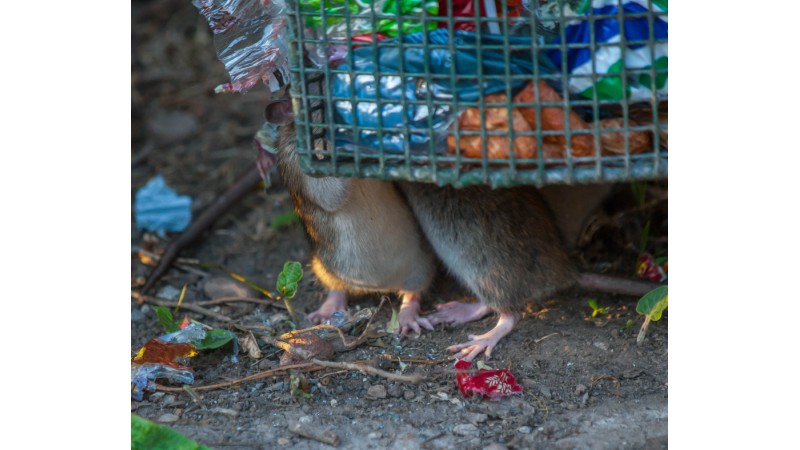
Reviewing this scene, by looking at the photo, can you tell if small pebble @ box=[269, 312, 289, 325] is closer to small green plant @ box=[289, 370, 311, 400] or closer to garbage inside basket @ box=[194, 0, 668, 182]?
small green plant @ box=[289, 370, 311, 400]

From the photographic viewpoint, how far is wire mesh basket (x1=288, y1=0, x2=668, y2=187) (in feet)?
9.84

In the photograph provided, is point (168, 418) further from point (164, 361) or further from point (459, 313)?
point (459, 313)

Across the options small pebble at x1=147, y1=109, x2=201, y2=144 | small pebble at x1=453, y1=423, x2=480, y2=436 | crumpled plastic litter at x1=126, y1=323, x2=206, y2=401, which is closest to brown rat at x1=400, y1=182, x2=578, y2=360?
small pebble at x1=453, y1=423, x2=480, y2=436

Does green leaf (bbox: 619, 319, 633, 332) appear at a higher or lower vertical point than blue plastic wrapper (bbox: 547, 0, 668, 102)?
lower

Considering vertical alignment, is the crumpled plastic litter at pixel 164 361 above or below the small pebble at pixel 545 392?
above

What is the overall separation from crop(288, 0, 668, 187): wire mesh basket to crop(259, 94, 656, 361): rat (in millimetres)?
1037

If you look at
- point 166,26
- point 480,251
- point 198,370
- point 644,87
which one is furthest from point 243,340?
point 166,26

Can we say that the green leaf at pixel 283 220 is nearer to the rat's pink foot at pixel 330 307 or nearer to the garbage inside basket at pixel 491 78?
the rat's pink foot at pixel 330 307

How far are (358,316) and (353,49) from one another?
1699mm

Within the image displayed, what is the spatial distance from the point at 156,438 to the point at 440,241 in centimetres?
157

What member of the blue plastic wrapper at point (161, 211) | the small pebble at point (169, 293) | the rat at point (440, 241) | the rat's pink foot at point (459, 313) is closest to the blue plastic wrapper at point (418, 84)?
the rat at point (440, 241)

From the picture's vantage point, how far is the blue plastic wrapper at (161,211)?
19.0ft

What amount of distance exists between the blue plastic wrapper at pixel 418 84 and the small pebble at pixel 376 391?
44.1 inches

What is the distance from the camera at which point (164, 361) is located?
4.06 m
